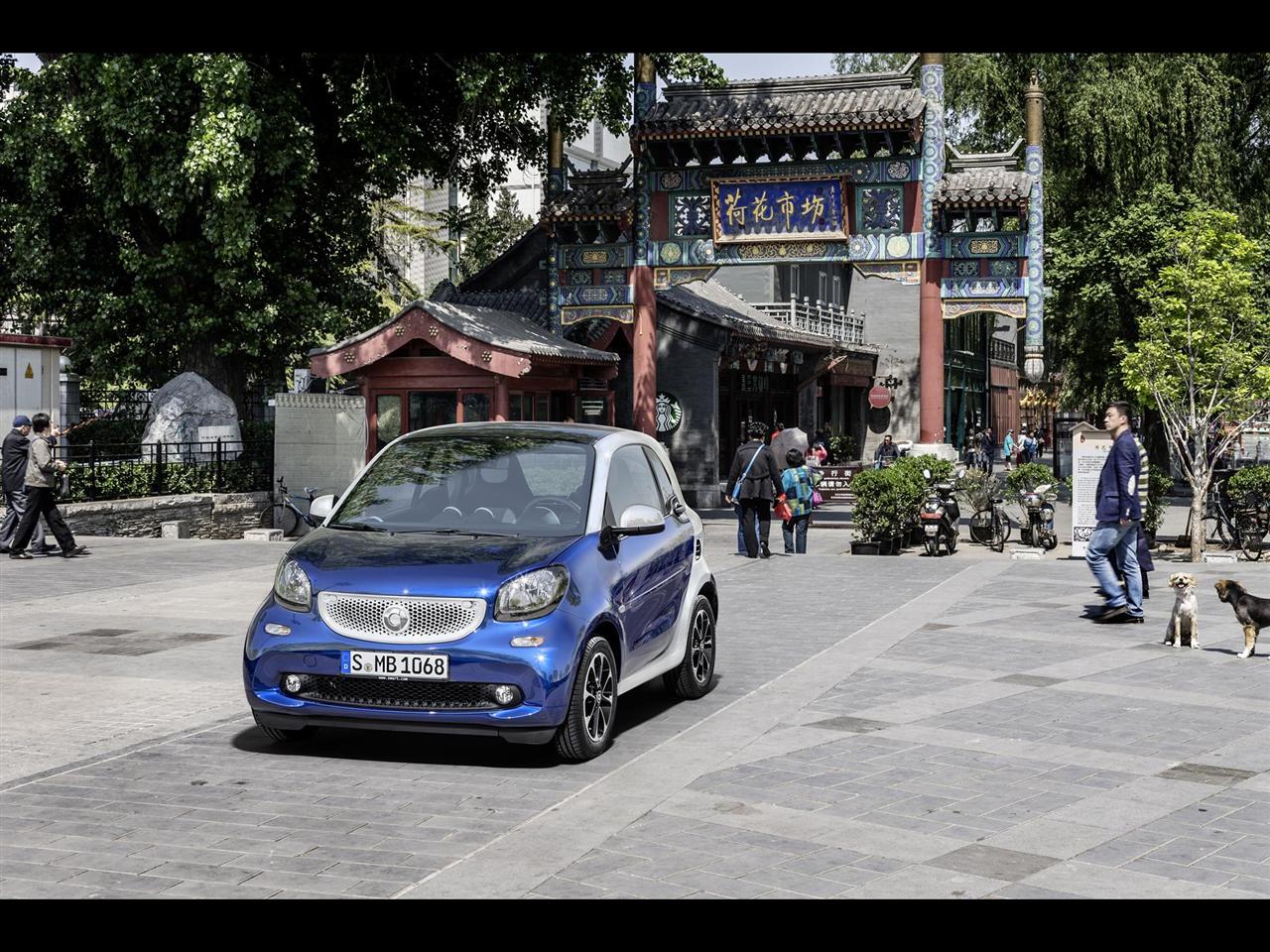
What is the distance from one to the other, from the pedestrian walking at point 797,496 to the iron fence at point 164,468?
10.5m

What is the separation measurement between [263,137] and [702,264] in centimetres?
861

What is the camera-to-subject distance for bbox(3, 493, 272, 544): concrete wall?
22.2m

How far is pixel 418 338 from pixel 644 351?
15.8 feet

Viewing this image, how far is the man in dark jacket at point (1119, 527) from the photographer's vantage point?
42.1ft

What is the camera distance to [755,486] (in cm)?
1912

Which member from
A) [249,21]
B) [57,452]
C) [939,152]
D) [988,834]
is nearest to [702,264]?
[939,152]

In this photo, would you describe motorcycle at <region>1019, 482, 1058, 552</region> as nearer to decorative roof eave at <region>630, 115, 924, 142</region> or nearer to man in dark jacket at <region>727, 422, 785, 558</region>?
man in dark jacket at <region>727, 422, 785, 558</region>

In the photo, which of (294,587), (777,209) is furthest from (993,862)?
(777,209)

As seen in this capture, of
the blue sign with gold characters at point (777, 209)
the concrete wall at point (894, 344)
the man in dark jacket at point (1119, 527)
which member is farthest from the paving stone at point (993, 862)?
the concrete wall at point (894, 344)

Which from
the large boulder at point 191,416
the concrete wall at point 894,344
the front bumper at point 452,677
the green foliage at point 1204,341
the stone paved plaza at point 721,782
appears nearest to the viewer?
the stone paved plaza at point 721,782

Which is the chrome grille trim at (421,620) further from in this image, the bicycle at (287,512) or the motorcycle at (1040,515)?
the motorcycle at (1040,515)

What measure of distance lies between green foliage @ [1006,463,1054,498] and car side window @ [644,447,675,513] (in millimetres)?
12333

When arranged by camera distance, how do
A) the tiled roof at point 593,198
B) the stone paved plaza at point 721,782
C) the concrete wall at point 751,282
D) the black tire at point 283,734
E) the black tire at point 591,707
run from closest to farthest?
1. the stone paved plaza at point 721,782
2. the black tire at point 591,707
3. the black tire at point 283,734
4. the tiled roof at point 593,198
5. the concrete wall at point 751,282

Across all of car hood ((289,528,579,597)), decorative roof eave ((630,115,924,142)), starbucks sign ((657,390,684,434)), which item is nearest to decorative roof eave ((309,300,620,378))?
decorative roof eave ((630,115,924,142))
